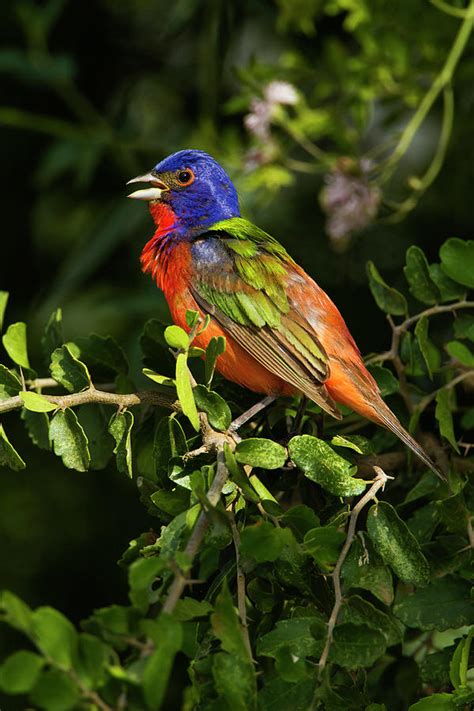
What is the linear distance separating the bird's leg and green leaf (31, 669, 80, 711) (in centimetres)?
105

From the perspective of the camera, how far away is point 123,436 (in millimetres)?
2148

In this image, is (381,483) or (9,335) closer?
(381,483)

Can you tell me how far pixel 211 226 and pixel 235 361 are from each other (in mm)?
577

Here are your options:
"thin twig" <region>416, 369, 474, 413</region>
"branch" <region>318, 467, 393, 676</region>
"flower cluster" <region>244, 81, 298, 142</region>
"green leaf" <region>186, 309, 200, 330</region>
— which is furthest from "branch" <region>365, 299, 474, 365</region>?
"flower cluster" <region>244, 81, 298, 142</region>

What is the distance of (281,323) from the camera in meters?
2.86

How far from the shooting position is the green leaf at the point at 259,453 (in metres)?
1.98

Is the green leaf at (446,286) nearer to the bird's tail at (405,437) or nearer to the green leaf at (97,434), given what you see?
the bird's tail at (405,437)

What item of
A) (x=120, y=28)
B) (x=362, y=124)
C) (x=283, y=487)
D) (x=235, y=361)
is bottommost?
(x=283, y=487)

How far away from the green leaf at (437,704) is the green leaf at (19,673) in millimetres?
768

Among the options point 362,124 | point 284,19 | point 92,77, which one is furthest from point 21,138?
point 362,124

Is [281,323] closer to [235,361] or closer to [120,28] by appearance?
[235,361]

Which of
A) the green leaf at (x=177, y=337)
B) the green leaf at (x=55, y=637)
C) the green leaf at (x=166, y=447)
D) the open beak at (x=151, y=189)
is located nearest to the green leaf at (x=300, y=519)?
the green leaf at (x=166, y=447)

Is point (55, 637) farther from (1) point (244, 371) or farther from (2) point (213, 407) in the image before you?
(1) point (244, 371)

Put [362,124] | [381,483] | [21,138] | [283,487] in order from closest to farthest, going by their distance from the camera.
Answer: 1. [381,483]
2. [283,487]
3. [362,124]
4. [21,138]
